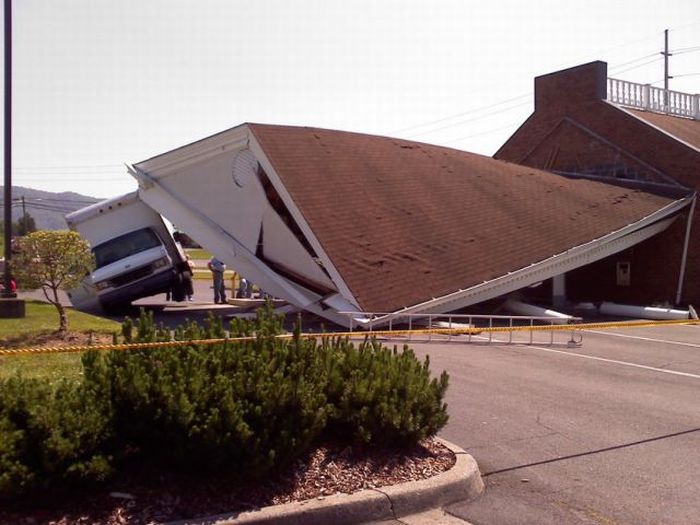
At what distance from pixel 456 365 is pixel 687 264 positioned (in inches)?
705

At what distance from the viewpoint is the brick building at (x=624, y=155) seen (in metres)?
27.2

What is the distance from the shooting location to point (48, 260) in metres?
13.5

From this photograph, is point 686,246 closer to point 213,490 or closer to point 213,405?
point 213,405

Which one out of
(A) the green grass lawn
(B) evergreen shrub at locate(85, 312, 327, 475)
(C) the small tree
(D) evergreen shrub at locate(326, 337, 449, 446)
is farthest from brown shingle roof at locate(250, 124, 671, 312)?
(B) evergreen shrub at locate(85, 312, 327, 475)

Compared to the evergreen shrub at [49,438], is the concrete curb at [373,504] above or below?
below

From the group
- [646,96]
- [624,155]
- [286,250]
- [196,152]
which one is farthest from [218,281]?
[646,96]

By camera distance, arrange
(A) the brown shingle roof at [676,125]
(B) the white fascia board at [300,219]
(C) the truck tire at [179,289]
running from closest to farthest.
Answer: (B) the white fascia board at [300,219] → (C) the truck tire at [179,289] → (A) the brown shingle roof at [676,125]

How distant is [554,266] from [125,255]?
11.9 meters

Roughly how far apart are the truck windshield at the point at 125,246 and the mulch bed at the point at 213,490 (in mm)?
16592

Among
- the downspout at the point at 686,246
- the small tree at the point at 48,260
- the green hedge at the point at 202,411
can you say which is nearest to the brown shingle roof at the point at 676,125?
the downspout at the point at 686,246

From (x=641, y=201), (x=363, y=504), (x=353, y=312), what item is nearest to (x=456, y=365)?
(x=353, y=312)

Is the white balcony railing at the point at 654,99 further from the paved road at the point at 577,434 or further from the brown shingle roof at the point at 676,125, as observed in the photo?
the paved road at the point at 577,434

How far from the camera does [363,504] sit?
5113 millimetres

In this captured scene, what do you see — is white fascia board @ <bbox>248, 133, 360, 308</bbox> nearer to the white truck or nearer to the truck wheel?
the white truck
